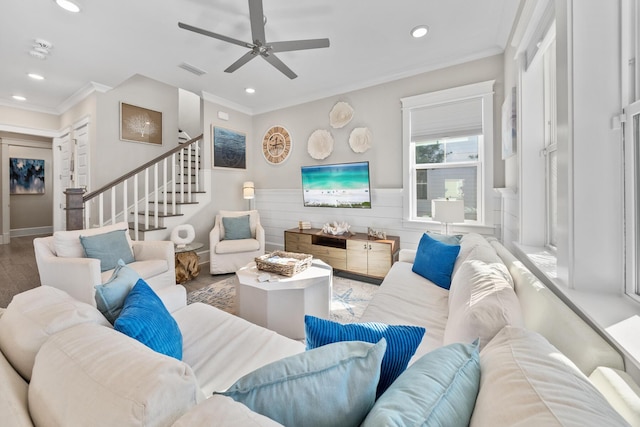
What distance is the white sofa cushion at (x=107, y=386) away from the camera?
1.56 feet

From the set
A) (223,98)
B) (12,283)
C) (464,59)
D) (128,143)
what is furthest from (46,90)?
(464,59)

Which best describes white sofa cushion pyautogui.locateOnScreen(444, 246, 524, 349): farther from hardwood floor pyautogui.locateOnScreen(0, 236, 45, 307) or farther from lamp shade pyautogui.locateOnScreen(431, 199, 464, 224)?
hardwood floor pyautogui.locateOnScreen(0, 236, 45, 307)

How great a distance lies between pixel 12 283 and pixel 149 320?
3768 millimetres

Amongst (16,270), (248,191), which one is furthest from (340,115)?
(16,270)

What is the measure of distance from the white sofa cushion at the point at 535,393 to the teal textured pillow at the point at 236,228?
369cm

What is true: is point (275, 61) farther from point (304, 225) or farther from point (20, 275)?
point (20, 275)

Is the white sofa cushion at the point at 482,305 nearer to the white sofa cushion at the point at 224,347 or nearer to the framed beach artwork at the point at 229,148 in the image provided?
the white sofa cushion at the point at 224,347

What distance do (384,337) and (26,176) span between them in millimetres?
8902

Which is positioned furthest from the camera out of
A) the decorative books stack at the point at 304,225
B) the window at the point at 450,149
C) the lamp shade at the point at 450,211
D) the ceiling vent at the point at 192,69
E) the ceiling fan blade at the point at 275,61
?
the decorative books stack at the point at 304,225

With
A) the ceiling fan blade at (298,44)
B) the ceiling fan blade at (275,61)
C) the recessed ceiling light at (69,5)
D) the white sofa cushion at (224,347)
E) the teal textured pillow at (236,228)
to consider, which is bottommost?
the white sofa cushion at (224,347)

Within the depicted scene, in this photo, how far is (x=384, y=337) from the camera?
80cm

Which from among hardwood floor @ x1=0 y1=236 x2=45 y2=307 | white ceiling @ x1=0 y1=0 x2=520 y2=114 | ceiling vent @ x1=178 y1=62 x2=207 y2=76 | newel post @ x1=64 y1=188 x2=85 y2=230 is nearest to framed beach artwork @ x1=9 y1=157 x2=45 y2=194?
hardwood floor @ x1=0 y1=236 x2=45 y2=307

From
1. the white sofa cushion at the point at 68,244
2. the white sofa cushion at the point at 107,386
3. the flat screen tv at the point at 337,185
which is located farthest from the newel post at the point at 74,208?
the white sofa cushion at the point at 107,386

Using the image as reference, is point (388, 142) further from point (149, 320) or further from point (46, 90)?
point (46, 90)
